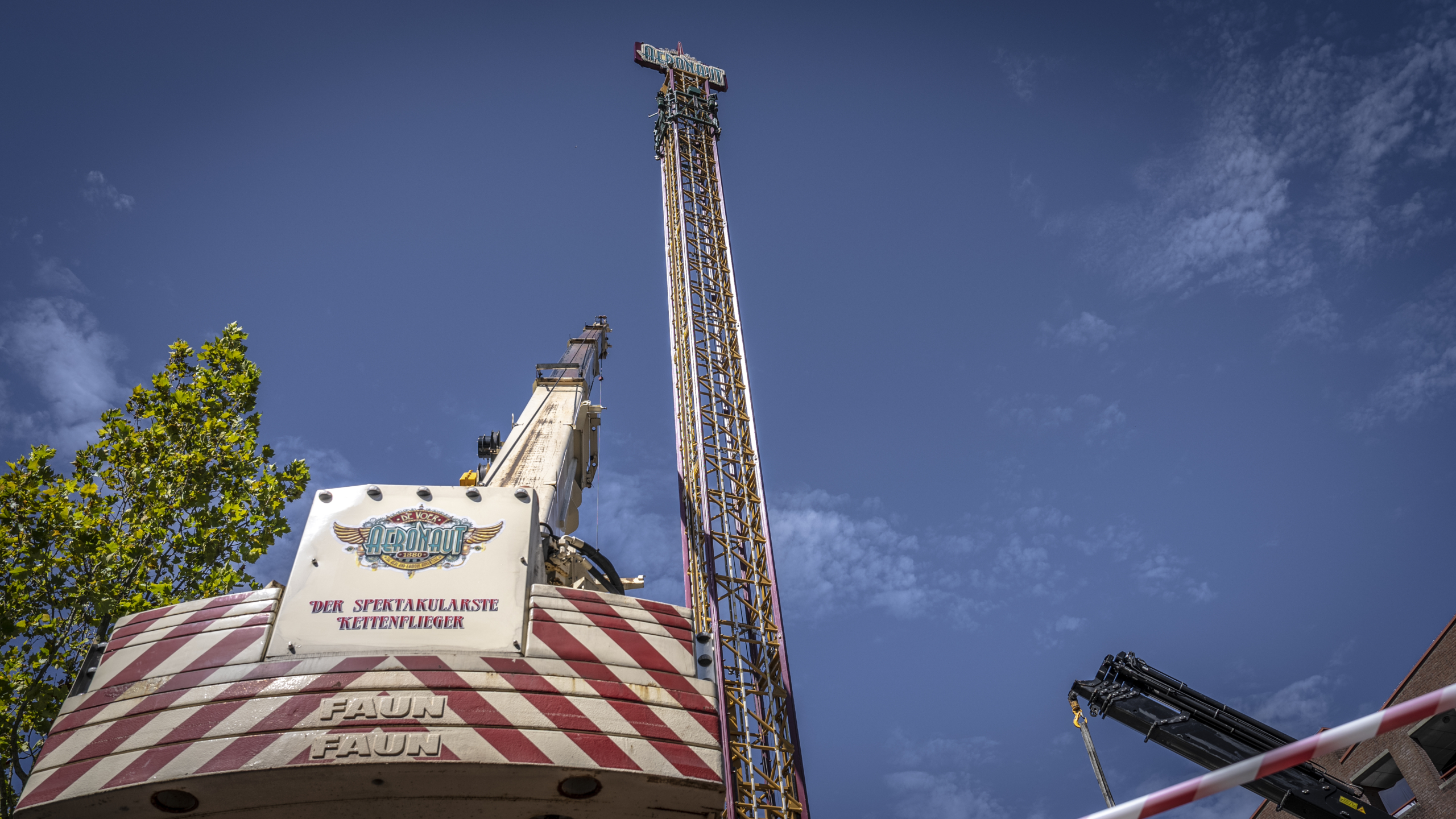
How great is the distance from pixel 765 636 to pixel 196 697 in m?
26.4

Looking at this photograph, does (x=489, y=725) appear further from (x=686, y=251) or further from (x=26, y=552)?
(x=686, y=251)

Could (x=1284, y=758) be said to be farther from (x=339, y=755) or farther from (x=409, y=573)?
(x=409, y=573)

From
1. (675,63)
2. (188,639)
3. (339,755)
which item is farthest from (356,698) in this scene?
(675,63)

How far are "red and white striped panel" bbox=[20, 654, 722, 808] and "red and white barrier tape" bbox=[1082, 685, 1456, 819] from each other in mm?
3571

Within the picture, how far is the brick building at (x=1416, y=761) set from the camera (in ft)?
77.1

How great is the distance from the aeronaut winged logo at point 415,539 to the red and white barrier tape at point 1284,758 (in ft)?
18.2

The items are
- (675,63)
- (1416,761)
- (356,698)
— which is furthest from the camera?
(675,63)

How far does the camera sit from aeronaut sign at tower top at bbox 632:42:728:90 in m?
50.0

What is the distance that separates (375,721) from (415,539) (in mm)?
1795

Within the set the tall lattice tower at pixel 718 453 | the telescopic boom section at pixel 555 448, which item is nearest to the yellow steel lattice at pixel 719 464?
the tall lattice tower at pixel 718 453

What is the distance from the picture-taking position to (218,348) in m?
12.9

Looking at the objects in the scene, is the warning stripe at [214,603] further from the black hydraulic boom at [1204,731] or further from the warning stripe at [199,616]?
the black hydraulic boom at [1204,731]

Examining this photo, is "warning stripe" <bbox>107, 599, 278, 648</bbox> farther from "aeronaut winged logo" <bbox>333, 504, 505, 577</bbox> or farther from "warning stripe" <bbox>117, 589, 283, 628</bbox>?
"aeronaut winged logo" <bbox>333, 504, 505, 577</bbox>

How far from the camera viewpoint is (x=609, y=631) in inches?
287
